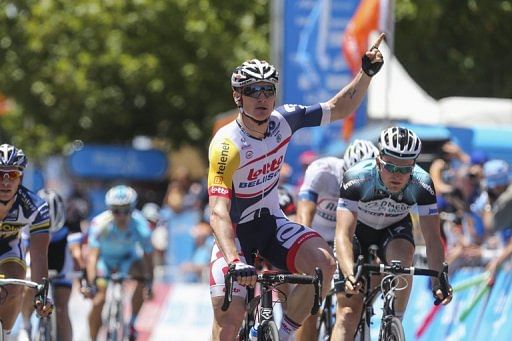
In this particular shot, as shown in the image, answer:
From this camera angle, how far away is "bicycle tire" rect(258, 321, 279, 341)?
869cm

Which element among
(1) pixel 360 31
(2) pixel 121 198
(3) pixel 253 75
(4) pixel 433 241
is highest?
(3) pixel 253 75

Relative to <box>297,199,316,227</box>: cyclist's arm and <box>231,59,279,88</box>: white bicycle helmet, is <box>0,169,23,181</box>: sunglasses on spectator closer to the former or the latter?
<box>231,59,279,88</box>: white bicycle helmet

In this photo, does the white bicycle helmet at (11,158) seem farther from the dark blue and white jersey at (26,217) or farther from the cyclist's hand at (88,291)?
the cyclist's hand at (88,291)

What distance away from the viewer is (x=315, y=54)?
68.0 feet

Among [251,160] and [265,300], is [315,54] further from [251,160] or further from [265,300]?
[265,300]

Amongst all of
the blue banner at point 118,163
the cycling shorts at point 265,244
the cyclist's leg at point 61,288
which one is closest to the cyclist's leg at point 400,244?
the cycling shorts at point 265,244

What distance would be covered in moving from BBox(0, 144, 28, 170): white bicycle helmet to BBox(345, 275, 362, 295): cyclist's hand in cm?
285

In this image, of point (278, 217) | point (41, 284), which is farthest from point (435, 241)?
point (41, 284)

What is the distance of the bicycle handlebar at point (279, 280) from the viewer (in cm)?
831

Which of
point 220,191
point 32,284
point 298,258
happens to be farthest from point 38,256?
point 298,258

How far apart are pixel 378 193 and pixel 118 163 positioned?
24340 mm

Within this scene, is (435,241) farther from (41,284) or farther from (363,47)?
(363,47)

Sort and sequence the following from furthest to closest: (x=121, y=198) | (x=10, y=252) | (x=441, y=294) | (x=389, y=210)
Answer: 1. (x=121, y=198)
2. (x=10, y=252)
3. (x=389, y=210)
4. (x=441, y=294)

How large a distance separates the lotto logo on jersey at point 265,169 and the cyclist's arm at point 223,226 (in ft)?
1.19
